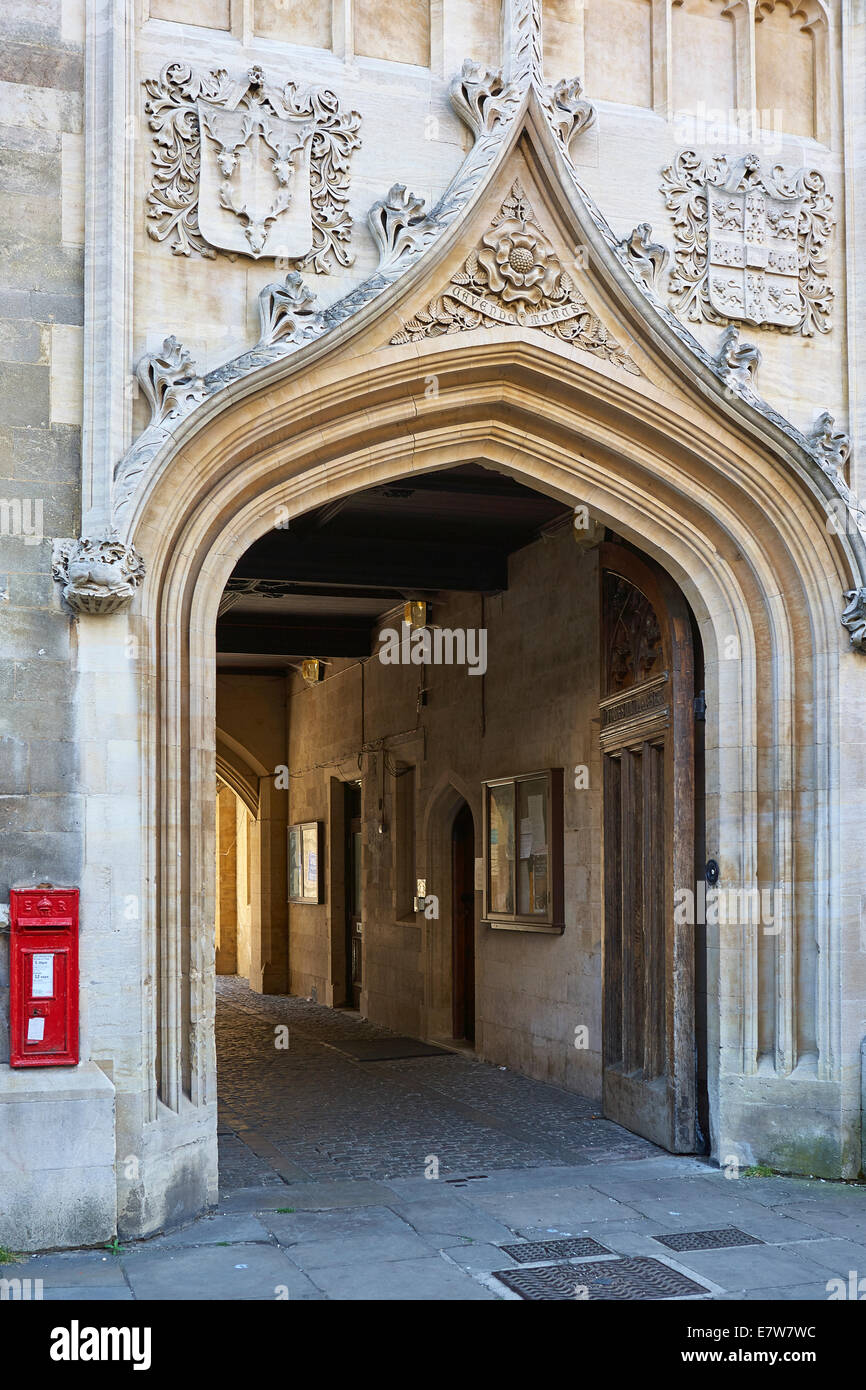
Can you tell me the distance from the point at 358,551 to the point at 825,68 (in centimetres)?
503

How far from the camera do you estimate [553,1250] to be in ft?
19.0

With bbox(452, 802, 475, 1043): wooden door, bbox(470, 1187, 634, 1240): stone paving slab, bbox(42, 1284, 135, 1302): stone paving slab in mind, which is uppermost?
bbox(452, 802, 475, 1043): wooden door

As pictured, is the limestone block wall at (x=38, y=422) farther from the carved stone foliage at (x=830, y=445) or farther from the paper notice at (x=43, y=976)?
the carved stone foliage at (x=830, y=445)

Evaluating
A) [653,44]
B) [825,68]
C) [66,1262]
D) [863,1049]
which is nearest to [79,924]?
[66,1262]

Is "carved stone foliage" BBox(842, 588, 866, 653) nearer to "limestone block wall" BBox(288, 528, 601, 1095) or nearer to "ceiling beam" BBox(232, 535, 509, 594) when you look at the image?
"limestone block wall" BBox(288, 528, 601, 1095)

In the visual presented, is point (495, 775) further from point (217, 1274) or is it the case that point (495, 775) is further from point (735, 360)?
point (217, 1274)

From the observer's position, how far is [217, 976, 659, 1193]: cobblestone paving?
7.72 metres

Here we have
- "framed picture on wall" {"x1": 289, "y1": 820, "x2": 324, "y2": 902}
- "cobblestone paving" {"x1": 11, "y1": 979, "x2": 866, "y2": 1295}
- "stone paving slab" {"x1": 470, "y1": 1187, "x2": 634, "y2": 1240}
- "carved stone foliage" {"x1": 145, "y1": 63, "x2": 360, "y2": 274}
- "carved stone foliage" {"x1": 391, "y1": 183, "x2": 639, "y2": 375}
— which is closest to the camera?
"cobblestone paving" {"x1": 11, "y1": 979, "x2": 866, "y2": 1295}

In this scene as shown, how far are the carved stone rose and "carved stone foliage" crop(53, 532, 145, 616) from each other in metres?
2.27

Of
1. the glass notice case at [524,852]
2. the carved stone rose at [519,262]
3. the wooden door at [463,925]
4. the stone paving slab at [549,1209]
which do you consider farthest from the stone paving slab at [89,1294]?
the wooden door at [463,925]

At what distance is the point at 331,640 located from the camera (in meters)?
16.2

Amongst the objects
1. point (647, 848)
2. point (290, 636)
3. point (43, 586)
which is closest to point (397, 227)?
point (43, 586)

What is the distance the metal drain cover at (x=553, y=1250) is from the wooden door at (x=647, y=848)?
1.87 m

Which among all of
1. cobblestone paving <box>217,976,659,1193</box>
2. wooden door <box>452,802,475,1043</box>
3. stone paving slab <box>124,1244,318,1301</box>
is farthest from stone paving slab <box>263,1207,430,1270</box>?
wooden door <box>452,802,475,1043</box>
